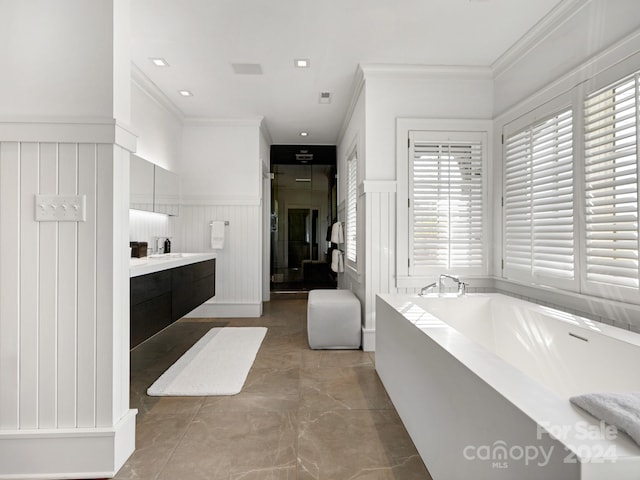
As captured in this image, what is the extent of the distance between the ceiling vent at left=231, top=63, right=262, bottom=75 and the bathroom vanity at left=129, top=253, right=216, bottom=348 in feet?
5.83

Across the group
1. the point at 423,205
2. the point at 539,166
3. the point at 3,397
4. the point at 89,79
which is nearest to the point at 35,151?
the point at 89,79

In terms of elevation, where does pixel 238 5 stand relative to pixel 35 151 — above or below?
above

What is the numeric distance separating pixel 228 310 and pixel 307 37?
3306 millimetres

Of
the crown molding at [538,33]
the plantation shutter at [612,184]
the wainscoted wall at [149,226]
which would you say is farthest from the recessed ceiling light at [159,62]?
the plantation shutter at [612,184]

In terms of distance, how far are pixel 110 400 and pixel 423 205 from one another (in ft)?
8.83

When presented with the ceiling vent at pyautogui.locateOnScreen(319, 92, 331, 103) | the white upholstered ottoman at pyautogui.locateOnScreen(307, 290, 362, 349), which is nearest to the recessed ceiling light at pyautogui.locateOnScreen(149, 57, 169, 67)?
the ceiling vent at pyautogui.locateOnScreen(319, 92, 331, 103)

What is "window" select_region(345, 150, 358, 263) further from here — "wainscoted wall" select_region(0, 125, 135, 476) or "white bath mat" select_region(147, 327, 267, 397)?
"wainscoted wall" select_region(0, 125, 135, 476)

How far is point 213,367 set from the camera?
2787 mm

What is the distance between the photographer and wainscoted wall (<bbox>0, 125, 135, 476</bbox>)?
1.55m

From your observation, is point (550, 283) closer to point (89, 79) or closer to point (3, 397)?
point (89, 79)

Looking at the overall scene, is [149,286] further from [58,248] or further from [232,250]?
[232,250]

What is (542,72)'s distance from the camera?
2527 mm

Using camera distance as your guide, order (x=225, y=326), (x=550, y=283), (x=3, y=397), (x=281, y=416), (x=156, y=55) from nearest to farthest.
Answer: (x=3, y=397) < (x=281, y=416) < (x=550, y=283) < (x=156, y=55) < (x=225, y=326)

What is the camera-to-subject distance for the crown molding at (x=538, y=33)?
2.22m
